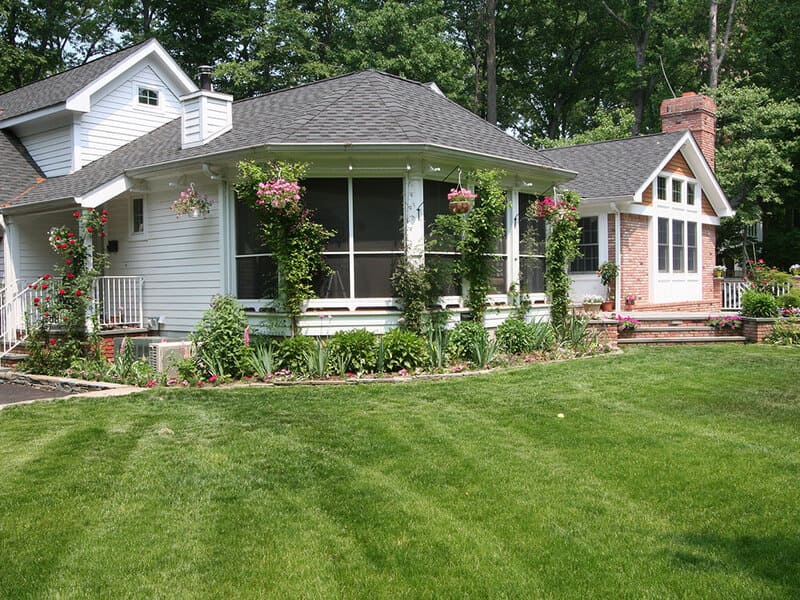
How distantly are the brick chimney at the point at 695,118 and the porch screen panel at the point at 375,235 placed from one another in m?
13.4

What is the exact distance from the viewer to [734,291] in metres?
20.5

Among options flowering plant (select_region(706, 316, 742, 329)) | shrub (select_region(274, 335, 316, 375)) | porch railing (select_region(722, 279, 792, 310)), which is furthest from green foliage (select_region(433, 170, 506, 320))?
porch railing (select_region(722, 279, 792, 310))

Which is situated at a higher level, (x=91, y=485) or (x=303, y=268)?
(x=303, y=268)

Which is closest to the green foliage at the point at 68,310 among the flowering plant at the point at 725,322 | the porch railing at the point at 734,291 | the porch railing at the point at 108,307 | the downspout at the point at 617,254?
the porch railing at the point at 108,307

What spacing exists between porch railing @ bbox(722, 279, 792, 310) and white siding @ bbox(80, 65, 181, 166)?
1591 cm

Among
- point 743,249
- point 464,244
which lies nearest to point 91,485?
point 464,244

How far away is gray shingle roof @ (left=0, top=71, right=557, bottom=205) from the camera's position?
35.5 ft

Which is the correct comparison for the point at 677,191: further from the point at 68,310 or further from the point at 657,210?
the point at 68,310

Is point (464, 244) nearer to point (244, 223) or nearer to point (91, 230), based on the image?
point (244, 223)

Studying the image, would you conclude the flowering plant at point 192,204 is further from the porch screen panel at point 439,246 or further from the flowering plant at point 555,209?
the flowering plant at point 555,209

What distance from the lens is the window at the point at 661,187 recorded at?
18611mm

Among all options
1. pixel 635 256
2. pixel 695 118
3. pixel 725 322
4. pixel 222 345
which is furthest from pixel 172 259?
pixel 695 118

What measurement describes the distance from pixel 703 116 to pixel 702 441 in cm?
1732

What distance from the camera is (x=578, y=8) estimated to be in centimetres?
3338
